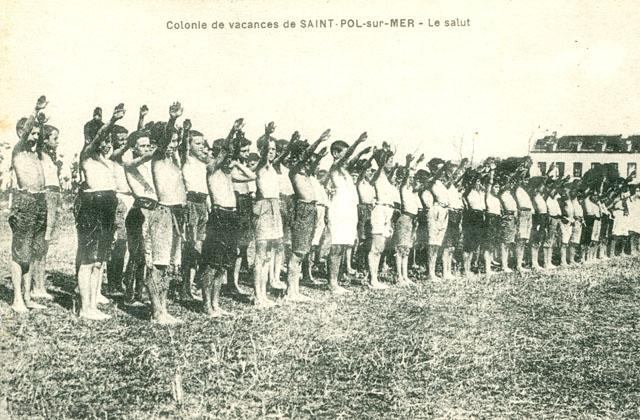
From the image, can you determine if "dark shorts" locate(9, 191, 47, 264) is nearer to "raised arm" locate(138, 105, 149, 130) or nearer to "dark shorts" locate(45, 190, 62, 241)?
"dark shorts" locate(45, 190, 62, 241)

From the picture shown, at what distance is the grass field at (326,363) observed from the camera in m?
3.49

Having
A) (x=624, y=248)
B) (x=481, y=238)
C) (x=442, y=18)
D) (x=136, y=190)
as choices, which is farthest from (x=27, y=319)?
(x=624, y=248)

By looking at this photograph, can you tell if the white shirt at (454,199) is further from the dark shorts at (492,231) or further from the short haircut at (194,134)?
the short haircut at (194,134)

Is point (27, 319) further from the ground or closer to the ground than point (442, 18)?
closer to the ground

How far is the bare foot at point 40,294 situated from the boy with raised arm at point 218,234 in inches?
59.1

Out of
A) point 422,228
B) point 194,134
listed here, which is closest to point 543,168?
point 422,228

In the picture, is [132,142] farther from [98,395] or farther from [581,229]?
[581,229]

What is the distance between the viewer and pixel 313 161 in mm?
6434

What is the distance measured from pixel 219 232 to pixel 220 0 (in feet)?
6.45

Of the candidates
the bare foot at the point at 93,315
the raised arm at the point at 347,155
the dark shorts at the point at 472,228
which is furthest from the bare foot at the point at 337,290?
the bare foot at the point at 93,315

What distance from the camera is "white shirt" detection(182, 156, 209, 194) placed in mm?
5621

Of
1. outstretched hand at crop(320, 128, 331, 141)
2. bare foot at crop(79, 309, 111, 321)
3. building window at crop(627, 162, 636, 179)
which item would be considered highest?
outstretched hand at crop(320, 128, 331, 141)

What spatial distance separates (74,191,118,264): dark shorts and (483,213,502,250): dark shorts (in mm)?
5148

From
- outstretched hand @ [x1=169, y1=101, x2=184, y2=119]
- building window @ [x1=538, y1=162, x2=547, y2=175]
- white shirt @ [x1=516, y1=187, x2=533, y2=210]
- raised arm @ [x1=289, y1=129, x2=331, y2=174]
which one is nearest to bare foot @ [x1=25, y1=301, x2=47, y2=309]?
outstretched hand @ [x1=169, y1=101, x2=184, y2=119]
